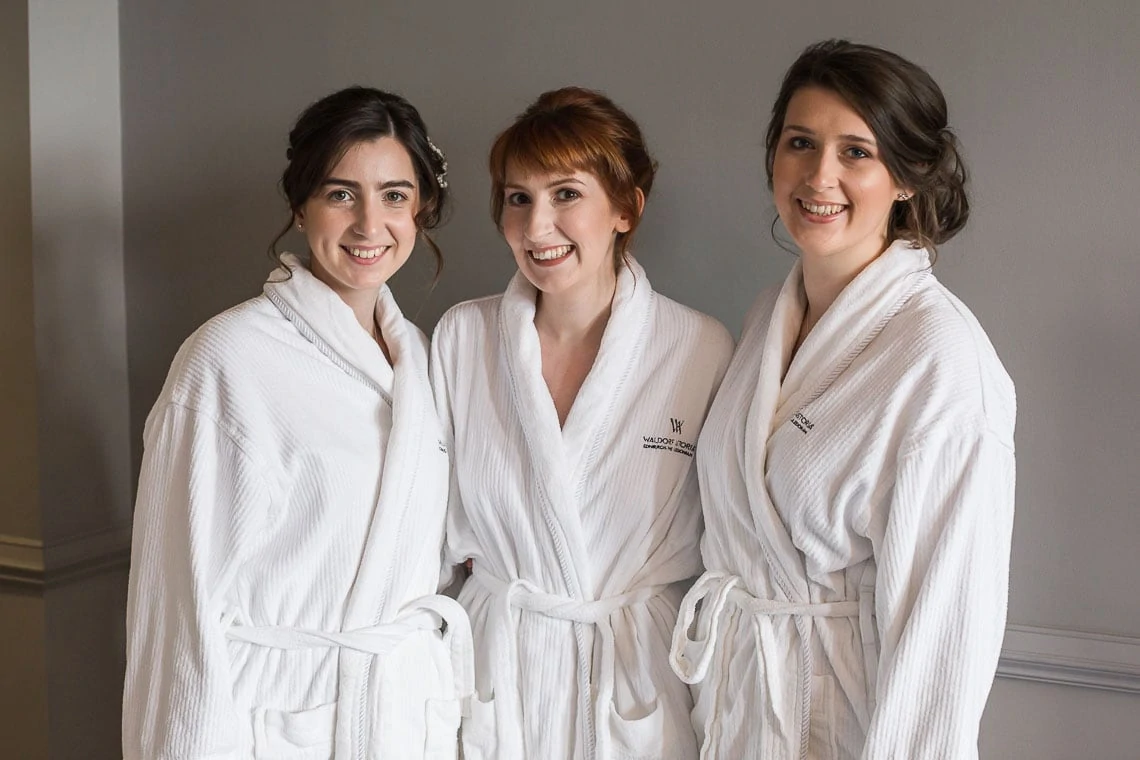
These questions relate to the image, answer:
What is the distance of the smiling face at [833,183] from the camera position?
4.85ft

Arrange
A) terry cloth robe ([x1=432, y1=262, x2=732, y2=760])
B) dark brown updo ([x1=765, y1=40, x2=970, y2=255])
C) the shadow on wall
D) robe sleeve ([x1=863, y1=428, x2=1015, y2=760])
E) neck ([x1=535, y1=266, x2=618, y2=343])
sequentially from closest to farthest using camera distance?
robe sleeve ([x1=863, y1=428, x2=1015, y2=760]) < dark brown updo ([x1=765, y1=40, x2=970, y2=255]) < terry cloth robe ([x1=432, y1=262, x2=732, y2=760]) < neck ([x1=535, y1=266, x2=618, y2=343]) < the shadow on wall

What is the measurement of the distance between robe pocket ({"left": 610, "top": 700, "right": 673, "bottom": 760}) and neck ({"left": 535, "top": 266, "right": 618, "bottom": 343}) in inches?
22.5

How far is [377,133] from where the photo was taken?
65.6 inches

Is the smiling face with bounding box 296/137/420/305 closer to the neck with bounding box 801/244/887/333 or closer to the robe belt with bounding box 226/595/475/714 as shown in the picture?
the robe belt with bounding box 226/595/475/714

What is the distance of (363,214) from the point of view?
5.40 feet

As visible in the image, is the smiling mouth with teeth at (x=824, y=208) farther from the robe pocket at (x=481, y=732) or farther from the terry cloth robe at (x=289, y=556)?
the robe pocket at (x=481, y=732)

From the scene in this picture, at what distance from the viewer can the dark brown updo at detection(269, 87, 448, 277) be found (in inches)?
64.5

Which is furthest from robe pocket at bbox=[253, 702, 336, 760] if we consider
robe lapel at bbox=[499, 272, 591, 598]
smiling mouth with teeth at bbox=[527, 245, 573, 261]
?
smiling mouth with teeth at bbox=[527, 245, 573, 261]

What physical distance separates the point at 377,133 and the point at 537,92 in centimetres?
43

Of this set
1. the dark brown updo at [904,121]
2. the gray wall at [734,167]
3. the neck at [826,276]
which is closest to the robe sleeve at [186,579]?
the gray wall at [734,167]

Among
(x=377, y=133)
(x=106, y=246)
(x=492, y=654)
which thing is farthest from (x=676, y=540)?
(x=106, y=246)

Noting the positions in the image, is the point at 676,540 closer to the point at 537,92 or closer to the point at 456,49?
the point at 537,92

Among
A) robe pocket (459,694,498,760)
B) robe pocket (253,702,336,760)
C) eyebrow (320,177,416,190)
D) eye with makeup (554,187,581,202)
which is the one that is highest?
eyebrow (320,177,416,190)

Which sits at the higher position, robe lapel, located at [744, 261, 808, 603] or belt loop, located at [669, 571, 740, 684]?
robe lapel, located at [744, 261, 808, 603]
